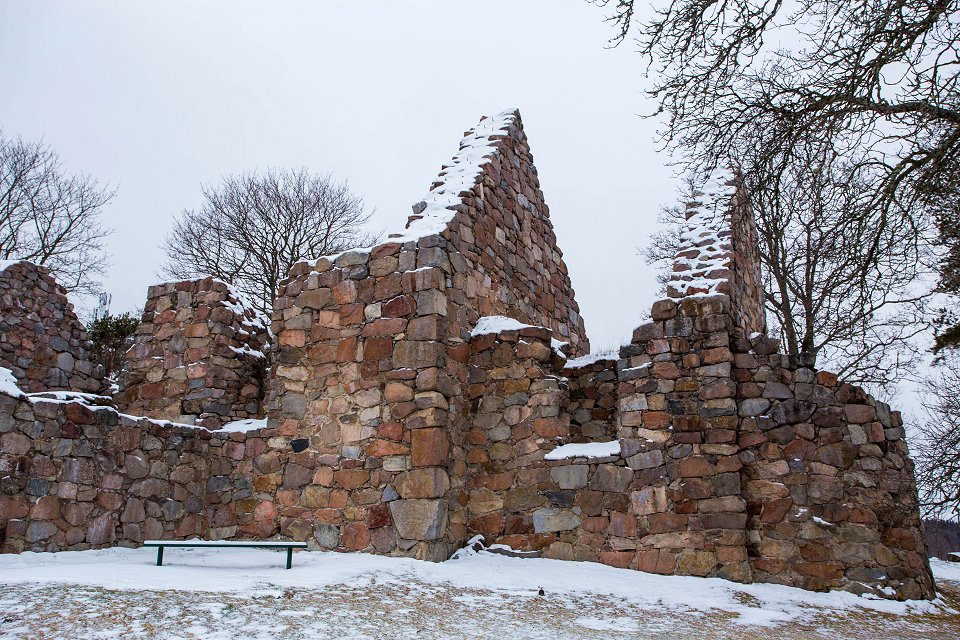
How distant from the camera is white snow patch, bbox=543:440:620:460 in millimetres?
7852

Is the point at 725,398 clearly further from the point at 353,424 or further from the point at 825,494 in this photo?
the point at 353,424

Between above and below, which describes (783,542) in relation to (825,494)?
below

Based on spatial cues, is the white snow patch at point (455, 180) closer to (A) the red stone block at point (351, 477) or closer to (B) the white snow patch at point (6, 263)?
(A) the red stone block at point (351, 477)

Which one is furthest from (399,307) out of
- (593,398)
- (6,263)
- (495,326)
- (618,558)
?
(6,263)

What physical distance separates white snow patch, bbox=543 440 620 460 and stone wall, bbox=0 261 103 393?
773 centimetres

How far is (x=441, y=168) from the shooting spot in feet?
34.0

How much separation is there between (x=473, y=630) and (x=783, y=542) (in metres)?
3.53

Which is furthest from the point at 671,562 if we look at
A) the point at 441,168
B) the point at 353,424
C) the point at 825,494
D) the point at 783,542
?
the point at 441,168

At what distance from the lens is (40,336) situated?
11.4 m

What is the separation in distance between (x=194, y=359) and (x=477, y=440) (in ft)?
13.1

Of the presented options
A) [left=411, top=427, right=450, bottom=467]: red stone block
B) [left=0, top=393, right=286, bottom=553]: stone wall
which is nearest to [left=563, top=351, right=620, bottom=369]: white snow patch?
[left=411, top=427, right=450, bottom=467]: red stone block

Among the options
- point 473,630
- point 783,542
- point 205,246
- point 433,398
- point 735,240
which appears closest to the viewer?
point 473,630

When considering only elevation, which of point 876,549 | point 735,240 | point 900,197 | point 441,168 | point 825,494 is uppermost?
point 441,168

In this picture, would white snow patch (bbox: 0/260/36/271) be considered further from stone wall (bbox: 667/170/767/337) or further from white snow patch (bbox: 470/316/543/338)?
stone wall (bbox: 667/170/767/337)
